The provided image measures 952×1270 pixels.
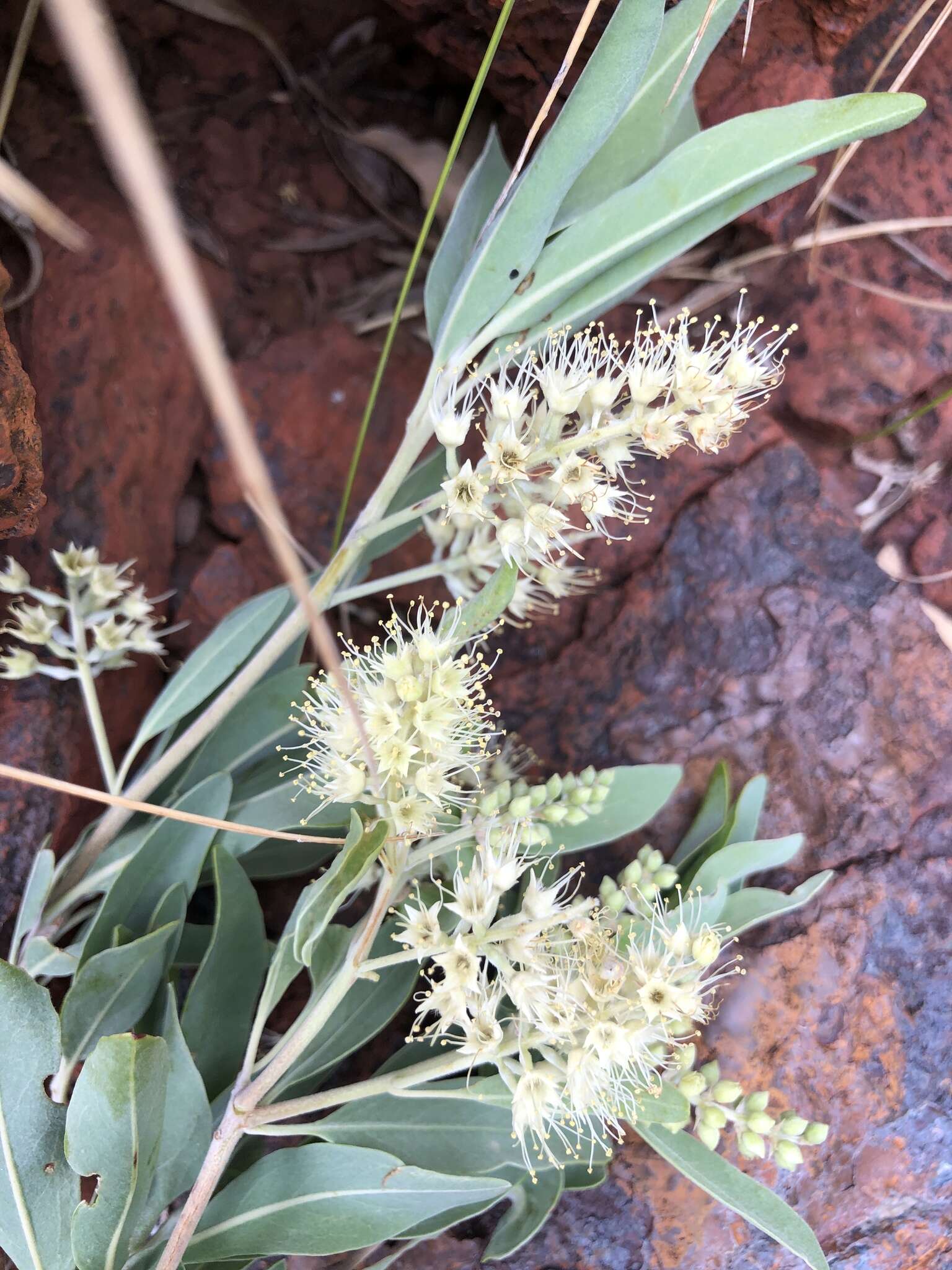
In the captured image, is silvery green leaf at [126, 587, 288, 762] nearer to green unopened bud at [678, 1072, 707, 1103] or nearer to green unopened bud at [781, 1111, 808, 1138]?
green unopened bud at [678, 1072, 707, 1103]

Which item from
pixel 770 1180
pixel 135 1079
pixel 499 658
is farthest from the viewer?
pixel 499 658

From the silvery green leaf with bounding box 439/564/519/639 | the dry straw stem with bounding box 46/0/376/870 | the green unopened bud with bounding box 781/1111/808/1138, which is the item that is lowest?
the green unopened bud with bounding box 781/1111/808/1138

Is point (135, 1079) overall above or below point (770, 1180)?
above

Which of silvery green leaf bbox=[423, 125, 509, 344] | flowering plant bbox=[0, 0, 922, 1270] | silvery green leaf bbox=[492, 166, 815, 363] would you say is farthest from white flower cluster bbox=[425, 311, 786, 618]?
silvery green leaf bbox=[423, 125, 509, 344]

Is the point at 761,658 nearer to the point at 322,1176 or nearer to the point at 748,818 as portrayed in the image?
the point at 748,818

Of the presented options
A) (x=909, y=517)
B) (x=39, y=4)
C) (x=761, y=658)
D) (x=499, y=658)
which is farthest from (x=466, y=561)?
(x=39, y=4)

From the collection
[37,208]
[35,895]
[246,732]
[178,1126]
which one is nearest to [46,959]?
[35,895]

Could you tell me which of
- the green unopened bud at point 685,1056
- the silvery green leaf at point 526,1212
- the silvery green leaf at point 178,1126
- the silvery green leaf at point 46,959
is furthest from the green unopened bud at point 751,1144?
the silvery green leaf at point 46,959
